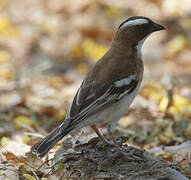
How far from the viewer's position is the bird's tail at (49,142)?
522cm

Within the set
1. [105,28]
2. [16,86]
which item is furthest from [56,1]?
[16,86]

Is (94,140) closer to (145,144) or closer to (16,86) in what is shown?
(145,144)

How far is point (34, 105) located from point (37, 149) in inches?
126

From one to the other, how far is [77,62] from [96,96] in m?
5.49

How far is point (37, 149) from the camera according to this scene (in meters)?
5.29

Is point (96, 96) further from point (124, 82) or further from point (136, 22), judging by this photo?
point (136, 22)

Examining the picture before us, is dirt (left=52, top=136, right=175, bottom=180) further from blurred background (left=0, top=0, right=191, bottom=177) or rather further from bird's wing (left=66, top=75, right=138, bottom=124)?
blurred background (left=0, top=0, right=191, bottom=177)

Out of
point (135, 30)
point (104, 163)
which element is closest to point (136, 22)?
point (135, 30)

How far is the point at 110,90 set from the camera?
19.0ft

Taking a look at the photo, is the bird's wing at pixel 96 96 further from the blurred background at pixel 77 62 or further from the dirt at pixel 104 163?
the blurred background at pixel 77 62

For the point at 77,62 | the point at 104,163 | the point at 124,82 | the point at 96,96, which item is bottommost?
the point at 104,163

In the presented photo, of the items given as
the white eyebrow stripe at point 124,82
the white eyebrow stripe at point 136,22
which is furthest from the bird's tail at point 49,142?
the white eyebrow stripe at point 136,22

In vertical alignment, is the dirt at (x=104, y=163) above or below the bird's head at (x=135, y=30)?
below

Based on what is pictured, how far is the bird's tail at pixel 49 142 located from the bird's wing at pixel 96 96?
19 centimetres
